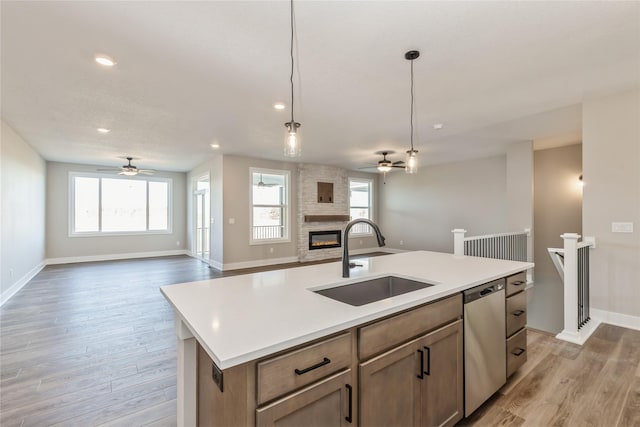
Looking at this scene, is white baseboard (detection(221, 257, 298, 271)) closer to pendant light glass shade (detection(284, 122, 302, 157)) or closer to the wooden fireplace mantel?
the wooden fireplace mantel

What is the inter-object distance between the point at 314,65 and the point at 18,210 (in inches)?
225

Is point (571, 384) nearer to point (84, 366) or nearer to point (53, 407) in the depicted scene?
point (53, 407)

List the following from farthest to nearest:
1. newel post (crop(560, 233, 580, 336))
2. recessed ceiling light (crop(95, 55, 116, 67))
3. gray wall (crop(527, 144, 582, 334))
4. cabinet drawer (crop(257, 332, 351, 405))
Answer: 1. gray wall (crop(527, 144, 582, 334))
2. newel post (crop(560, 233, 580, 336))
3. recessed ceiling light (crop(95, 55, 116, 67))
4. cabinet drawer (crop(257, 332, 351, 405))

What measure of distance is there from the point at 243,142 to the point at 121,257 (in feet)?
18.2

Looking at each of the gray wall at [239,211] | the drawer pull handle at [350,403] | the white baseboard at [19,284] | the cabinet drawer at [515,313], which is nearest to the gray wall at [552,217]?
the cabinet drawer at [515,313]

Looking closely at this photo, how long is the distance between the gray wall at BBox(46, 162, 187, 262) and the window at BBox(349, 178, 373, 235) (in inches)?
228

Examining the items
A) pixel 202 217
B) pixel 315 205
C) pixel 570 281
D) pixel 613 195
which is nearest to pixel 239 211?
pixel 202 217

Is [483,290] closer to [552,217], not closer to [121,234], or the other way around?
[552,217]

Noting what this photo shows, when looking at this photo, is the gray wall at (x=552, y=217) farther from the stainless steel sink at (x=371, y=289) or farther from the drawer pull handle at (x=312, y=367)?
the drawer pull handle at (x=312, y=367)

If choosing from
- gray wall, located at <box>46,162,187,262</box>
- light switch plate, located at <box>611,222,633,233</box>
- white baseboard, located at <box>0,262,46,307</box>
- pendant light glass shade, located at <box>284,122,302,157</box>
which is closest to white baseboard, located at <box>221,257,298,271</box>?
white baseboard, located at <box>0,262,46,307</box>

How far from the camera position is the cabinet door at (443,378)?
1495 millimetres

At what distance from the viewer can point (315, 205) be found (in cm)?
804

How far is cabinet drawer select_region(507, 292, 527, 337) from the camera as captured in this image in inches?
81.5

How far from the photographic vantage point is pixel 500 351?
1978 mm
